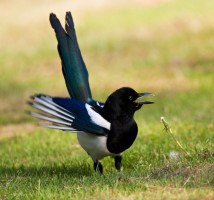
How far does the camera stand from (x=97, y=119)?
4809 mm

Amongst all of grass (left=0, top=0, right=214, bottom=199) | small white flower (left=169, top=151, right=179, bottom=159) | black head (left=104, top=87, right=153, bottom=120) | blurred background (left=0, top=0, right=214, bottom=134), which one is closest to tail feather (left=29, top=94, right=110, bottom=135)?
black head (left=104, top=87, right=153, bottom=120)

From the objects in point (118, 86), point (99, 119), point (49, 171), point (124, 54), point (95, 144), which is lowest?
point (49, 171)

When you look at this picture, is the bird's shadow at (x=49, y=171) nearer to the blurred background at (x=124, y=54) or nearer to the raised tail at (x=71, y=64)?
the raised tail at (x=71, y=64)

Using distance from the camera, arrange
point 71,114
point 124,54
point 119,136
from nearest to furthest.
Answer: point 119,136 → point 71,114 → point 124,54

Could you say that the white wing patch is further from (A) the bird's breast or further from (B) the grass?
(B) the grass

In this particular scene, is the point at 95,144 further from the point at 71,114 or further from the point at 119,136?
the point at 71,114

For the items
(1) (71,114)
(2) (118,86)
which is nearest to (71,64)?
(1) (71,114)

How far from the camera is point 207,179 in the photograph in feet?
13.0

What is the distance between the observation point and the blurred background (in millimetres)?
9398

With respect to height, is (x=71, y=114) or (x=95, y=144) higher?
(x=71, y=114)

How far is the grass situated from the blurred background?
0.03 metres

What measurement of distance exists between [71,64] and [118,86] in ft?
17.4

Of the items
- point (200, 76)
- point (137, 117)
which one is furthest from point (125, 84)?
point (137, 117)

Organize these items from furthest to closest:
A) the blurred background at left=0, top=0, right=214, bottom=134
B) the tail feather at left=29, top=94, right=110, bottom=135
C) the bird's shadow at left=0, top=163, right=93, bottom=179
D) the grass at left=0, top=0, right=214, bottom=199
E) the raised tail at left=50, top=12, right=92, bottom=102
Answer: the blurred background at left=0, top=0, right=214, bottom=134
the raised tail at left=50, top=12, right=92, bottom=102
the bird's shadow at left=0, top=163, right=93, bottom=179
the tail feather at left=29, top=94, right=110, bottom=135
the grass at left=0, top=0, right=214, bottom=199
